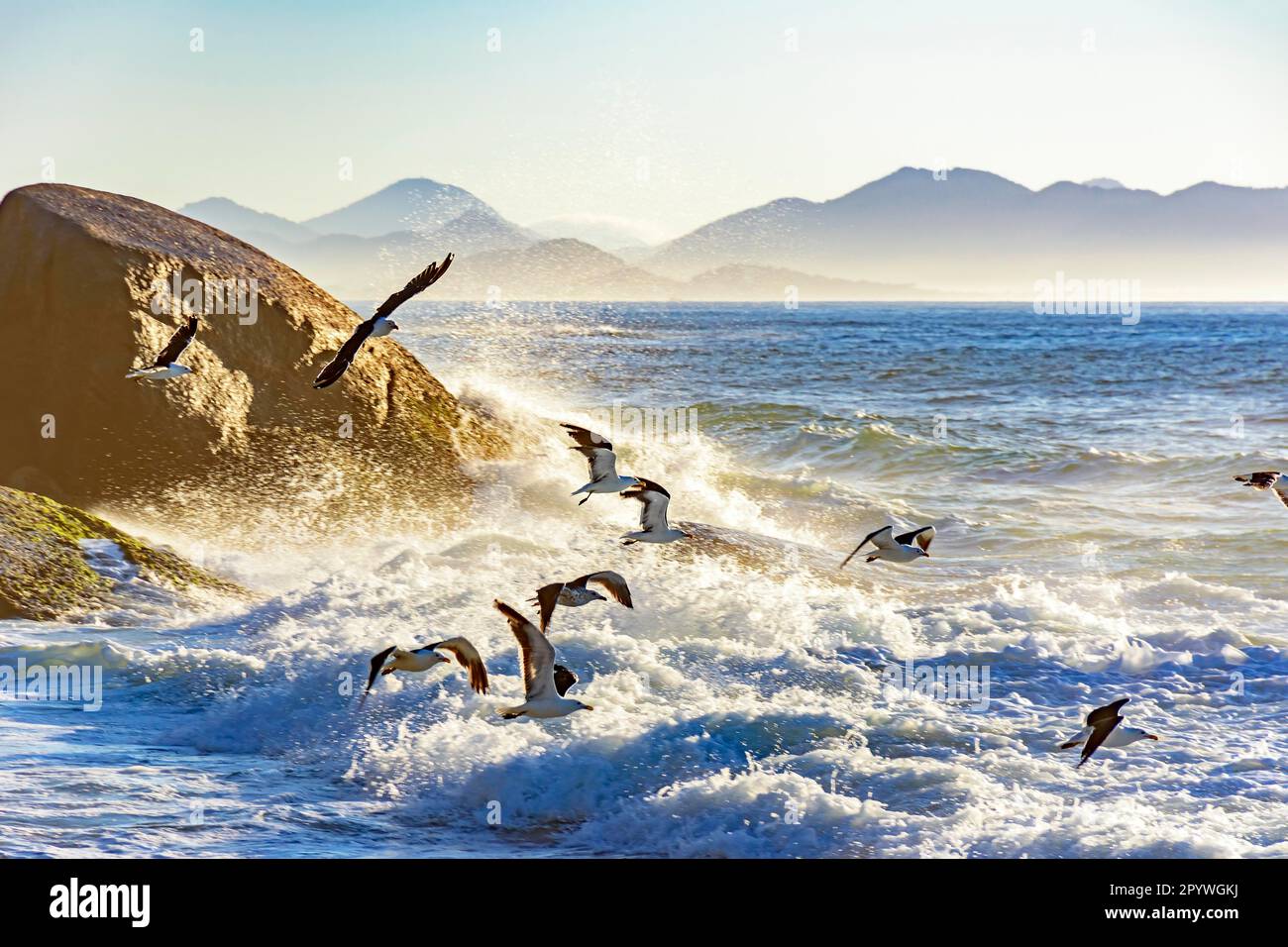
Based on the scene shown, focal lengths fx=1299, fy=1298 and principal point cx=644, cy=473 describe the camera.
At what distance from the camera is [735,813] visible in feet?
26.1

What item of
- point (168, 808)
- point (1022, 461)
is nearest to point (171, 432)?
point (168, 808)

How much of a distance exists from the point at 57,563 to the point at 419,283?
4.84 meters

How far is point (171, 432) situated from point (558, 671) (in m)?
7.57

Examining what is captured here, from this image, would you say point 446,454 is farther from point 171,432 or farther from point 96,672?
point 96,672

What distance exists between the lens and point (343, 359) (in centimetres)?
948

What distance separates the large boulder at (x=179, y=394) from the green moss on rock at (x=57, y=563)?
1.39 metres

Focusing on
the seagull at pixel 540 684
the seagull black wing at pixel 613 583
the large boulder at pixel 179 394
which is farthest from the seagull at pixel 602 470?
the large boulder at pixel 179 394

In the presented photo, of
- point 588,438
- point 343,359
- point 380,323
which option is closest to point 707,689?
point 588,438

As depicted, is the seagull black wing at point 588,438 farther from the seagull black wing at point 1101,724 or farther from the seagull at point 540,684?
the seagull black wing at point 1101,724

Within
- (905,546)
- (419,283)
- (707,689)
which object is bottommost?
(707,689)

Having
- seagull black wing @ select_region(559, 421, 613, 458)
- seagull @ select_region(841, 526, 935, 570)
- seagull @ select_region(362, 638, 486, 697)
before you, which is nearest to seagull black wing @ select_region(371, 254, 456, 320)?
seagull black wing @ select_region(559, 421, 613, 458)

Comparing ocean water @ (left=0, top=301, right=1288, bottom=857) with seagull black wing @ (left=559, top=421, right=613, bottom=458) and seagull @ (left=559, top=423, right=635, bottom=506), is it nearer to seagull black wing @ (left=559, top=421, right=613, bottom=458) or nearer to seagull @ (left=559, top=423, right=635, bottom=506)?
seagull @ (left=559, top=423, right=635, bottom=506)

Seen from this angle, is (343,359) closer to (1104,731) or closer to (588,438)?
(588,438)
